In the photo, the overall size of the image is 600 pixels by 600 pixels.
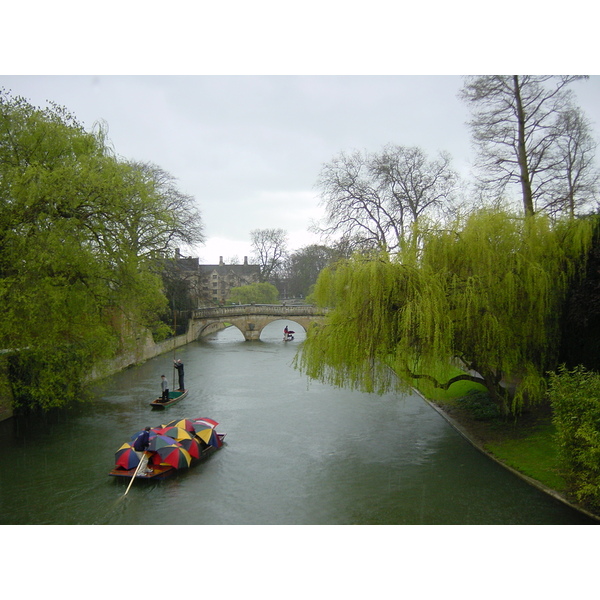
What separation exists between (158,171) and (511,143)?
66.6ft

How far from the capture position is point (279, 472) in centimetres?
1048

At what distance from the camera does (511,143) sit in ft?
55.7

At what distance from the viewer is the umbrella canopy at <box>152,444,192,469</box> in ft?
33.5

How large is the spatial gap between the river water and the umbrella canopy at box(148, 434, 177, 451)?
678 millimetres

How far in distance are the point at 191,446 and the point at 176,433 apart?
0.45 meters

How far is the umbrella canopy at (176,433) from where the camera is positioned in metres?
10.9

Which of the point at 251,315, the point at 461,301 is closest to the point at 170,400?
the point at 461,301

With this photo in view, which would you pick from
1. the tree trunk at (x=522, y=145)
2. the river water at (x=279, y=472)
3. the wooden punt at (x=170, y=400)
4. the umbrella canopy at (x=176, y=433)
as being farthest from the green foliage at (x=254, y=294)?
the umbrella canopy at (x=176, y=433)

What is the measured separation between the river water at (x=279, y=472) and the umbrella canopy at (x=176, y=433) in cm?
74

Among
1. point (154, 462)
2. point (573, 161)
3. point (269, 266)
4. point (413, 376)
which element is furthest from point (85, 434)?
point (269, 266)

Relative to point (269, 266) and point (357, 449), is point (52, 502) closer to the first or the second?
point (357, 449)

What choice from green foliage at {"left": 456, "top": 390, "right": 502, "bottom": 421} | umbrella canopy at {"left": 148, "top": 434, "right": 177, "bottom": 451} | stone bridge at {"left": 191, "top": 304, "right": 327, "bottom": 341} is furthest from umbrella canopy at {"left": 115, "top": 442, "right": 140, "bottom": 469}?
stone bridge at {"left": 191, "top": 304, "right": 327, "bottom": 341}

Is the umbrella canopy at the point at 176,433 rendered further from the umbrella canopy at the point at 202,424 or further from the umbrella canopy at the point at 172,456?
the umbrella canopy at the point at 202,424

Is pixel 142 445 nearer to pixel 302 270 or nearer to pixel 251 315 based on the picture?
pixel 251 315
